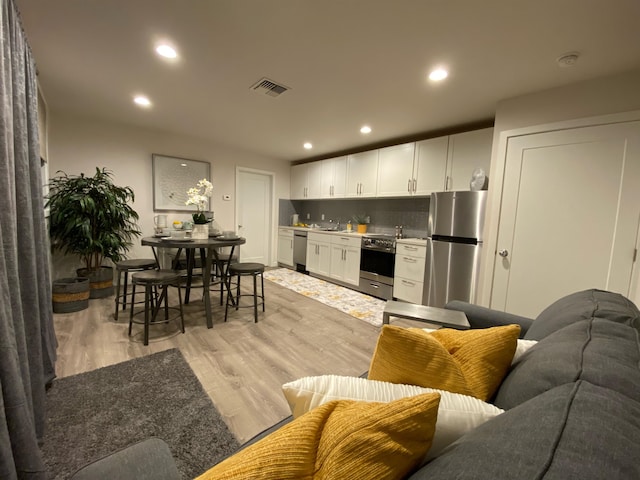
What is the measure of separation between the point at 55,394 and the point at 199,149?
3839 mm

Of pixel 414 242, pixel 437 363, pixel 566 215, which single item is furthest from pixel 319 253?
pixel 437 363

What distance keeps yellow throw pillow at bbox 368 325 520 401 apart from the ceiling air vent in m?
2.46

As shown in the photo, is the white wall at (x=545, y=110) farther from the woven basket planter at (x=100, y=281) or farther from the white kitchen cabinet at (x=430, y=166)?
the woven basket planter at (x=100, y=281)

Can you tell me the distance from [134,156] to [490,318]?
4.77 metres

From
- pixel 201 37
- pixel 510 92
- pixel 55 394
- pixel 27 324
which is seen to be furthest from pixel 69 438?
pixel 510 92

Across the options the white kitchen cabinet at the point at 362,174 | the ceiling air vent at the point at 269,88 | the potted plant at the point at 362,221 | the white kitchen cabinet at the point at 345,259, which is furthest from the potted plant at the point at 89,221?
the potted plant at the point at 362,221

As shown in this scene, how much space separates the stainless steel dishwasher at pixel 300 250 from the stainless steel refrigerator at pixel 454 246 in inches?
100

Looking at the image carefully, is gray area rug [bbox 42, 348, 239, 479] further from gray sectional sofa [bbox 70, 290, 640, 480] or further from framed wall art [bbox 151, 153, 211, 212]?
framed wall art [bbox 151, 153, 211, 212]

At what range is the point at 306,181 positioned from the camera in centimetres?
552

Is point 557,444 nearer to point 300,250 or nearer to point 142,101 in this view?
point 142,101

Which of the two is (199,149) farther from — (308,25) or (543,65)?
(543,65)

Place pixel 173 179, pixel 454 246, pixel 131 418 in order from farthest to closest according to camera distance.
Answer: pixel 173 179, pixel 454 246, pixel 131 418

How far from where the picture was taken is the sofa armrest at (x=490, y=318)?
1.51 meters

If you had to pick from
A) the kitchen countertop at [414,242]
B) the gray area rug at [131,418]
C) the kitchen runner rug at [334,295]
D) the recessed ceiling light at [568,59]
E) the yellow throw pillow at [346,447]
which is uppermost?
the recessed ceiling light at [568,59]
